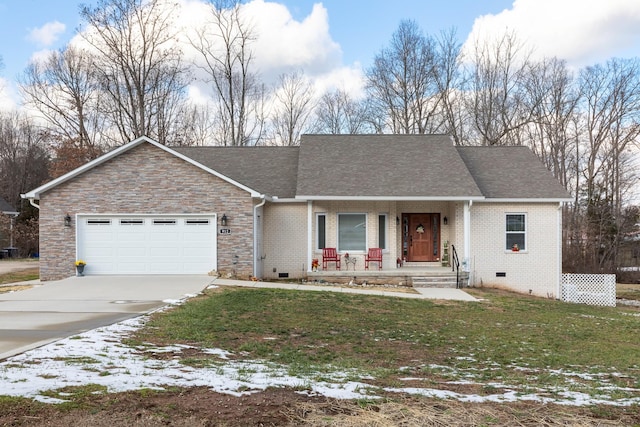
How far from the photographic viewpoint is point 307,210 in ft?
60.2

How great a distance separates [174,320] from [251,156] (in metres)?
12.9

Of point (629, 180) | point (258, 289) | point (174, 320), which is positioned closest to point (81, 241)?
point (258, 289)

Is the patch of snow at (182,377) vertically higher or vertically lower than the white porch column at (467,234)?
lower

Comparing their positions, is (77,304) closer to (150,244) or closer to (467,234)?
(150,244)

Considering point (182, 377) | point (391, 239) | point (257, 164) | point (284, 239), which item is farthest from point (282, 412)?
point (257, 164)

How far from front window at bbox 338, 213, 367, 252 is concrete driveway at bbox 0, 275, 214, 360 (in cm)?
494

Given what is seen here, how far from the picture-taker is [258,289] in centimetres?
1427

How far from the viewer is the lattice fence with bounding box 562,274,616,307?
57.7 ft

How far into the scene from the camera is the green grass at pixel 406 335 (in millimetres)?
6668

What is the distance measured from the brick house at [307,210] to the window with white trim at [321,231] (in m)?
0.05

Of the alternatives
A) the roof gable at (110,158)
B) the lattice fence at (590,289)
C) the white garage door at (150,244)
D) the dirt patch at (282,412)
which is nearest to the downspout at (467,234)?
the lattice fence at (590,289)

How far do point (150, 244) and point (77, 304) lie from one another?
5.73 meters

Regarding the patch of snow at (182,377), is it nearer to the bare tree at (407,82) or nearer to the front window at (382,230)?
the front window at (382,230)

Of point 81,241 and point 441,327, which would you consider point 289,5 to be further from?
point 441,327
